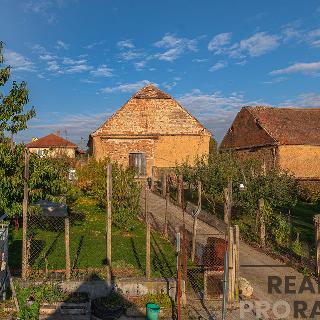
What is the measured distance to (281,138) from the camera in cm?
2805

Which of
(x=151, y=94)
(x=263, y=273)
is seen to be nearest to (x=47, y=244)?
(x=263, y=273)

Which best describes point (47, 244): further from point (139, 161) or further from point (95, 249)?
point (139, 161)

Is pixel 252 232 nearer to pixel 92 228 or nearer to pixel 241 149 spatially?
pixel 92 228

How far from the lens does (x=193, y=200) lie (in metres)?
22.9

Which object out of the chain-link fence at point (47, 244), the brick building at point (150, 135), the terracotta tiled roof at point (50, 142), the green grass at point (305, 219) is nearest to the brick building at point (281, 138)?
the brick building at point (150, 135)

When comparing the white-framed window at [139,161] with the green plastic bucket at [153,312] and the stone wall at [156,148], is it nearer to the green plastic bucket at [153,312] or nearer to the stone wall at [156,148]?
the stone wall at [156,148]

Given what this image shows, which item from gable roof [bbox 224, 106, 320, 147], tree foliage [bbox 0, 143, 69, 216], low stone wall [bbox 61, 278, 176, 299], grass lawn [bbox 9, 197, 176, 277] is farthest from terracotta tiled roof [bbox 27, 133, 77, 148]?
low stone wall [bbox 61, 278, 176, 299]

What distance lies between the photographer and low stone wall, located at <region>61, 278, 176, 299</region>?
9039mm

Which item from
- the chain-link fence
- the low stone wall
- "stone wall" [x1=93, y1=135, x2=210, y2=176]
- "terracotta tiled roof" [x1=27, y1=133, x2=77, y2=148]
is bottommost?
the low stone wall

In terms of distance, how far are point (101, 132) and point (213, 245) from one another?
20.4m

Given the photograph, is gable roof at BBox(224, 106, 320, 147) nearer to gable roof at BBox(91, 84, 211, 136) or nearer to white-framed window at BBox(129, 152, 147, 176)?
gable roof at BBox(91, 84, 211, 136)

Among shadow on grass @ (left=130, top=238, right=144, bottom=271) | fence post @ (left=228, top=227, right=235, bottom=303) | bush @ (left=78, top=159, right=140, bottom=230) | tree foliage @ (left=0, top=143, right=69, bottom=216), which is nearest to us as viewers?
fence post @ (left=228, top=227, right=235, bottom=303)

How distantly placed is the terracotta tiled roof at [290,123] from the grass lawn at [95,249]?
1571cm

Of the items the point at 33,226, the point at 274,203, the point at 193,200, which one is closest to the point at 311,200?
the point at 193,200
